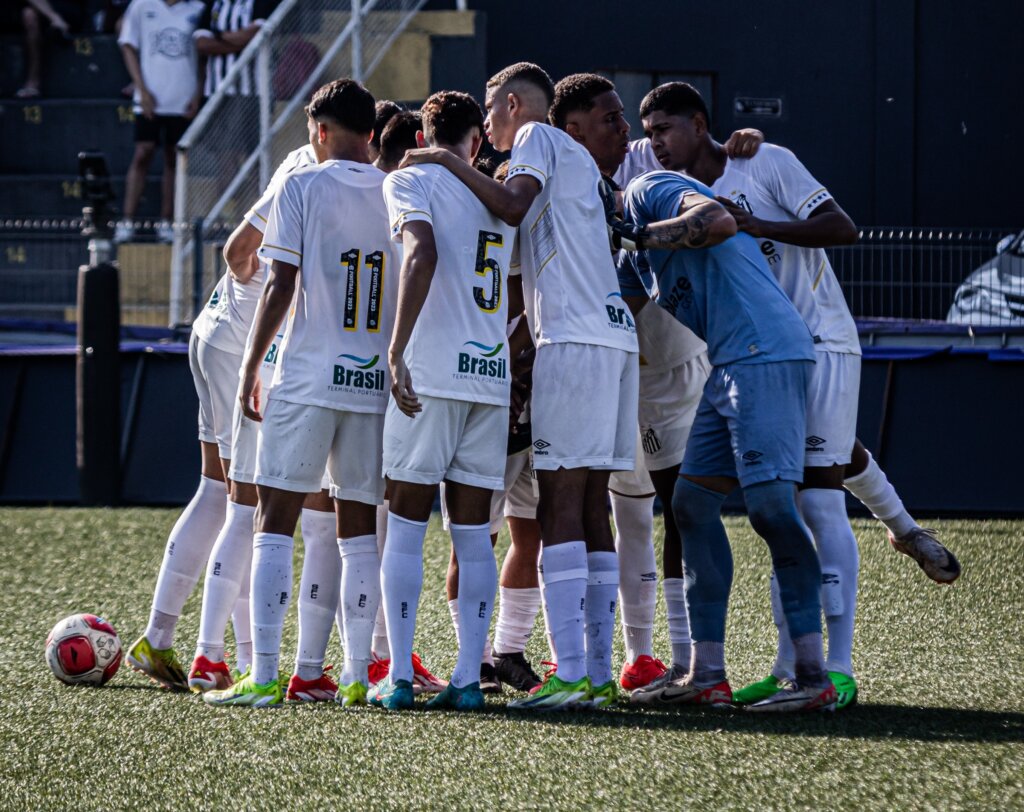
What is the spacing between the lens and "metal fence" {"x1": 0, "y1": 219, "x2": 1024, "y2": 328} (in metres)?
12.1

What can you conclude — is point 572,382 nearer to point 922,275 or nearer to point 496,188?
point 496,188

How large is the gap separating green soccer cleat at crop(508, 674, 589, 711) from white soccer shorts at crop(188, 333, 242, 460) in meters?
1.55

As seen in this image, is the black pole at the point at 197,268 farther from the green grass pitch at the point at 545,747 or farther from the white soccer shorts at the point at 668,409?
the white soccer shorts at the point at 668,409

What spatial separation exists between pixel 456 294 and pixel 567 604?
1.07 meters

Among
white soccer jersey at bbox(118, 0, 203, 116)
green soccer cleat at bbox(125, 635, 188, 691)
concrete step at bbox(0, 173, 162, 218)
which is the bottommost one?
green soccer cleat at bbox(125, 635, 188, 691)

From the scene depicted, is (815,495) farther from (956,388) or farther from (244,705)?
(956,388)

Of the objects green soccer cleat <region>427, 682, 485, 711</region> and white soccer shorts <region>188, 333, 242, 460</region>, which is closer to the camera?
green soccer cleat <region>427, 682, 485, 711</region>

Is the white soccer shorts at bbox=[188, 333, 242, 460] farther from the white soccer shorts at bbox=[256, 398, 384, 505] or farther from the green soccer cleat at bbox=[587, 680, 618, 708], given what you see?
the green soccer cleat at bbox=[587, 680, 618, 708]

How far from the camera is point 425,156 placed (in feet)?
16.3

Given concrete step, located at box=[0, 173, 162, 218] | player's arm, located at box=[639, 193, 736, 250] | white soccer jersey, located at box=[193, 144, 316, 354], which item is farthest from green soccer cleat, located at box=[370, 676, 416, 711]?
concrete step, located at box=[0, 173, 162, 218]

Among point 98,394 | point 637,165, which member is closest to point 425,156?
point 637,165

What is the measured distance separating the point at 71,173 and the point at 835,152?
26.8 ft

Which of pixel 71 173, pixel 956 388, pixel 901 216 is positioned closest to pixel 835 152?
pixel 901 216

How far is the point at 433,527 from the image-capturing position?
9.80m
